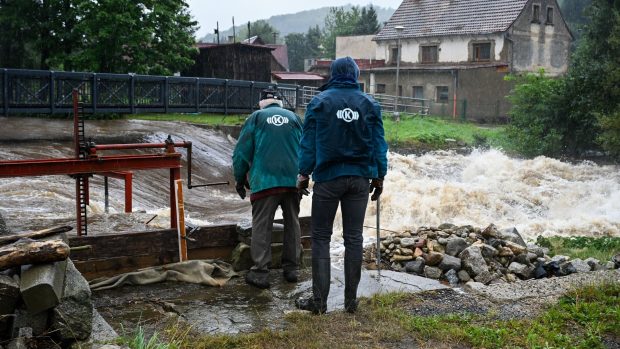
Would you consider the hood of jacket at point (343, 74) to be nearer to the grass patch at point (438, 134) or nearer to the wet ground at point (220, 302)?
the wet ground at point (220, 302)

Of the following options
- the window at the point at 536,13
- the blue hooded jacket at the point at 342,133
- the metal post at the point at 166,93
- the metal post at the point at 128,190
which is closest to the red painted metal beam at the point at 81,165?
the metal post at the point at 128,190

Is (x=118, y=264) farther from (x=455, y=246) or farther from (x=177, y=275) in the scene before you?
(x=455, y=246)

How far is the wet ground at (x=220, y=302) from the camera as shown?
563 centimetres

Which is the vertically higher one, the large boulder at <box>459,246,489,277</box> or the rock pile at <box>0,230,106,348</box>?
the rock pile at <box>0,230,106,348</box>

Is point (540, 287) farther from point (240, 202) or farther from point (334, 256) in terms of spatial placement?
point (240, 202)

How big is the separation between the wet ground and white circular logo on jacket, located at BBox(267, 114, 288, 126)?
5.38ft

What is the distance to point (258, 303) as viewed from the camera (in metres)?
6.34

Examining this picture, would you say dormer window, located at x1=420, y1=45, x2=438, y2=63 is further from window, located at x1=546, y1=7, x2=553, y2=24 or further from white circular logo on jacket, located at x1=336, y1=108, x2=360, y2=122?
white circular logo on jacket, located at x1=336, y1=108, x2=360, y2=122

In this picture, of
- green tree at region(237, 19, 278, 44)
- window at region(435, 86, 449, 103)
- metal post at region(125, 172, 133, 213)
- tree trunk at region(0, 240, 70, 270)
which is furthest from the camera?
green tree at region(237, 19, 278, 44)

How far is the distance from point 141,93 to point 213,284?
59.7 ft

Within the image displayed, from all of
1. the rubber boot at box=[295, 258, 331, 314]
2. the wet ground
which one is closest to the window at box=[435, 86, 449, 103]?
the wet ground

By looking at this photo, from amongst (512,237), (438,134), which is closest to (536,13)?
(438,134)

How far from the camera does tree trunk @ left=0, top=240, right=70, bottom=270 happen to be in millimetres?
4297

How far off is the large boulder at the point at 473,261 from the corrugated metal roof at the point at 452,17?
120ft
